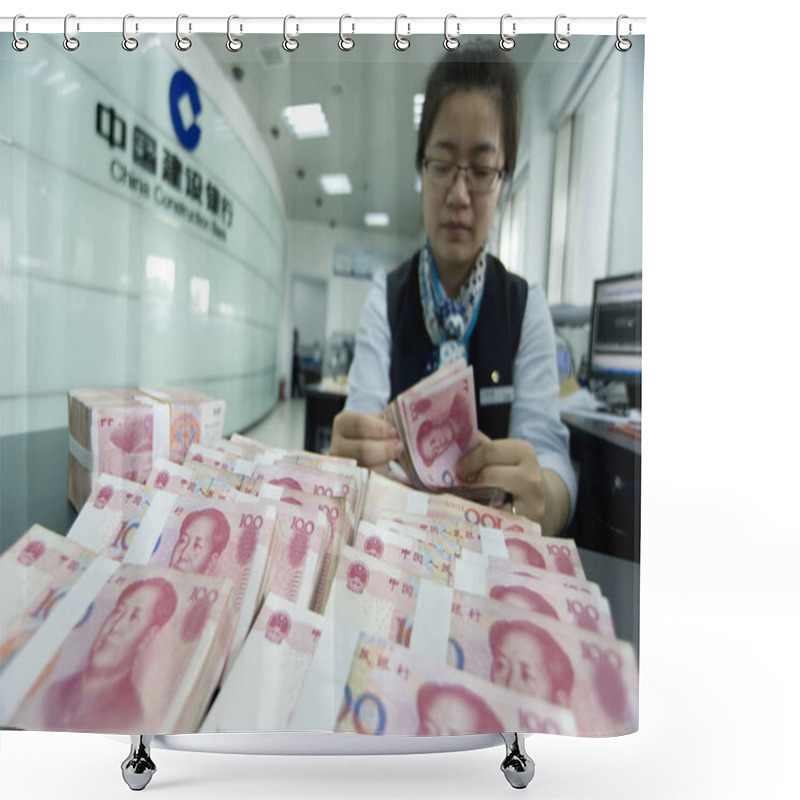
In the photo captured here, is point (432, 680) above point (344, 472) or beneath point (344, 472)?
beneath

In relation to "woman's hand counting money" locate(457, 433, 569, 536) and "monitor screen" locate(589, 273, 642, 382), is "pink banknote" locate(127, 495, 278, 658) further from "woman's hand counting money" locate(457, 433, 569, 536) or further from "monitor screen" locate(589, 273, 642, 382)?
"monitor screen" locate(589, 273, 642, 382)

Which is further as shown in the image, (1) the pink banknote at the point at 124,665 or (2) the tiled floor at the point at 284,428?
(2) the tiled floor at the point at 284,428

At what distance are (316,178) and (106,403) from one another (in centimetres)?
67

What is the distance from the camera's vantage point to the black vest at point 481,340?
1.47 m

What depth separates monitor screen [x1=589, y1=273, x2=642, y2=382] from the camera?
1.43 m

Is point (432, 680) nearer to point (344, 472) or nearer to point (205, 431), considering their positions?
point (344, 472)

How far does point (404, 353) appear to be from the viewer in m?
1.48

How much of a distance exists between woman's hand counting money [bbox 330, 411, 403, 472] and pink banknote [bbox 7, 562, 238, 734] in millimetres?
378

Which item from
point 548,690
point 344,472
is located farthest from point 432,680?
point 344,472

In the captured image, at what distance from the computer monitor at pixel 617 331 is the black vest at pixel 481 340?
0.54 feet

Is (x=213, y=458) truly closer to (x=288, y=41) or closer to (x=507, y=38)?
(x=288, y=41)

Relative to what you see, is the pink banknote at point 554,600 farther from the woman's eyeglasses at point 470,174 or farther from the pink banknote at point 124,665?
the woman's eyeglasses at point 470,174

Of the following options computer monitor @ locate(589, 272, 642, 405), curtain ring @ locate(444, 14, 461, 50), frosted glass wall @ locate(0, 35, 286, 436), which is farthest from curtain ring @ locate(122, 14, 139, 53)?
computer monitor @ locate(589, 272, 642, 405)

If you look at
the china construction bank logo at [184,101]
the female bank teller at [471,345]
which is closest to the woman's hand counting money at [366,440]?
the female bank teller at [471,345]
